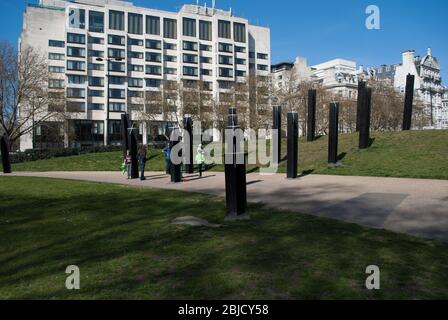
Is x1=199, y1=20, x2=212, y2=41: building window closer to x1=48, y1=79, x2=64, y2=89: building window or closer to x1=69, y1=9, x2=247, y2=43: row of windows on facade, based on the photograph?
x1=69, y1=9, x2=247, y2=43: row of windows on facade

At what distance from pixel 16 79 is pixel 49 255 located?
36850 millimetres

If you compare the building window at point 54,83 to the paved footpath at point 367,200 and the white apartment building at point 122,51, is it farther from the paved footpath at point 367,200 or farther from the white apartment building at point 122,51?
the paved footpath at point 367,200

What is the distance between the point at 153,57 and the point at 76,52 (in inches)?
586

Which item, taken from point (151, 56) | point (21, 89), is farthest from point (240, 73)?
point (21, 89)

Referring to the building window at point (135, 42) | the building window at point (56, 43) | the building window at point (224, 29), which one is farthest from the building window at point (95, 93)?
the building window at point (224, 29)

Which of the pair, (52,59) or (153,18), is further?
(153,18)

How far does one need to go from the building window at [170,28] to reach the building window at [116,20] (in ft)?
29.3

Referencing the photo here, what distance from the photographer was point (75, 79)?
77.1 m

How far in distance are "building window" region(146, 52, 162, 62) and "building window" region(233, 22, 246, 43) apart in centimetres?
1753

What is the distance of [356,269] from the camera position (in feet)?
17.2

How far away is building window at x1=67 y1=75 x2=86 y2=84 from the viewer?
76.8 meters

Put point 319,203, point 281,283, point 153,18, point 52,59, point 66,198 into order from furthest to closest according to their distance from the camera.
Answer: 1. point 153,18
2. point 52,59
3. point 66,198
4. point 319,203
5. point 281,283
